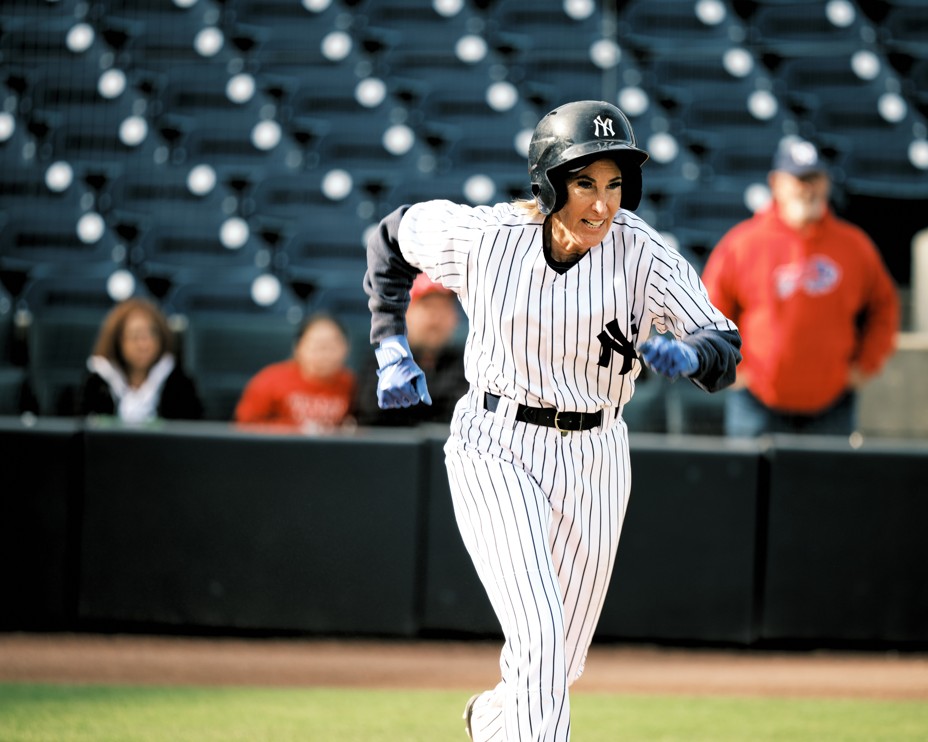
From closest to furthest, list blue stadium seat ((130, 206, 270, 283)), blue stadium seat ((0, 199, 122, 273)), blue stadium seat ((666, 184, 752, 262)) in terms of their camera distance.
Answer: blue stadium seat ((666, 184, 752, 262)), blue stadium seat ((130, 206, 270, 283)), blue stadium seat ((0, 199, 122, 273))

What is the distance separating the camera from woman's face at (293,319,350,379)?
5.62 metres

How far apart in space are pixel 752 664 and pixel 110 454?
9.05 ft

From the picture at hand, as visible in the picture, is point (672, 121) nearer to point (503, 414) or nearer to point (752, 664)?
point (752, 664)

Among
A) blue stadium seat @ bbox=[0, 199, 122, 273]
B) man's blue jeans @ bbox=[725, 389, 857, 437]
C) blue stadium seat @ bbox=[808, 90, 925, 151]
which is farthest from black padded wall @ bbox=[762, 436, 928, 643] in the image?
blue stadium seat @ bbox=[0, 199, 122, 273]

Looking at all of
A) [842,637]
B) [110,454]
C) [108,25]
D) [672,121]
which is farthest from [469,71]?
[842,637]

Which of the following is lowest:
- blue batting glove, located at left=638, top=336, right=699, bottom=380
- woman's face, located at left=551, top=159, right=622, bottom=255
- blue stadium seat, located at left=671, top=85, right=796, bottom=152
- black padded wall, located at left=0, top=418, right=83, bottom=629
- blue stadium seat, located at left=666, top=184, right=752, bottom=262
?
black padded wall, located at left=0, top=418, right=83, bottom=629

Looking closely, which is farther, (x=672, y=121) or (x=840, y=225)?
(x=672, y=121)

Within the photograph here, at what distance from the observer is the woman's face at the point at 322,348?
221 inches

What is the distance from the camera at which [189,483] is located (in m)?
5.21

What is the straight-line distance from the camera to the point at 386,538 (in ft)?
17.0

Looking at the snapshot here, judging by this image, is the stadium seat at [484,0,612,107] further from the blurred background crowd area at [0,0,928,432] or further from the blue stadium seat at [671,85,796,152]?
the blue stadium seat at [671,85,796,152]

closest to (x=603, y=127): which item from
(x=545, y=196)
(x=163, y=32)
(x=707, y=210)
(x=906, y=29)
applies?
(x=545, y=196)

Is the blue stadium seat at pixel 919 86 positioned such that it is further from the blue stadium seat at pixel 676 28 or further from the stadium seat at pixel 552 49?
the stadium seat at pixel 552 49

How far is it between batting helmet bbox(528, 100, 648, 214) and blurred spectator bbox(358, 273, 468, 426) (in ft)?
9.46
